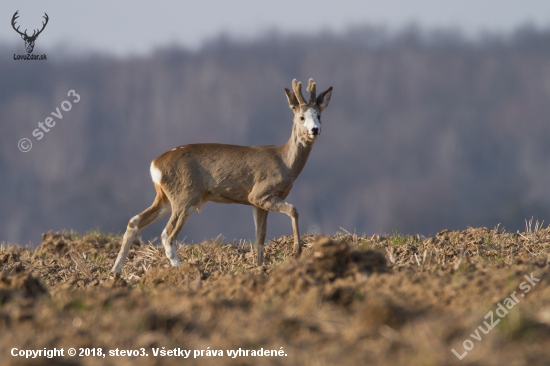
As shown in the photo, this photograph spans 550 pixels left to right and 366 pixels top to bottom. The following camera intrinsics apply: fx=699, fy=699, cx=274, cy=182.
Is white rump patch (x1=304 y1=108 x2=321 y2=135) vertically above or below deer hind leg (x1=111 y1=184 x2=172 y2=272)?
above

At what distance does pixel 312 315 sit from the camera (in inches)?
157

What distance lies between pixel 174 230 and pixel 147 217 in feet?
2.33

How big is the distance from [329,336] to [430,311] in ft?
2.55

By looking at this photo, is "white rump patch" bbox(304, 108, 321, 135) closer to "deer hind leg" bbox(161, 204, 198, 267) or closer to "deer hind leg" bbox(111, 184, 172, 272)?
"deer hind leg" bbox(161, 204, 198, 267)

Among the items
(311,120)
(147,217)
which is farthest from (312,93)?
(147,217)

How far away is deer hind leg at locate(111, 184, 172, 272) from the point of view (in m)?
10.1

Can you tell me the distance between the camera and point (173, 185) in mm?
10039

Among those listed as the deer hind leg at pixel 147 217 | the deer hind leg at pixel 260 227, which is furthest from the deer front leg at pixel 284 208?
the deer hind leg at pixel 147 217

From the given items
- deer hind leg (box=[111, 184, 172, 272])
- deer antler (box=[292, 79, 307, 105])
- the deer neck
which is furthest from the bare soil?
deer antler (box=[292, 79, 307, 105])

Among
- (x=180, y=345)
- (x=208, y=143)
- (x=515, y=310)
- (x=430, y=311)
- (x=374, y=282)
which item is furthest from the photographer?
(x=208, y=143)

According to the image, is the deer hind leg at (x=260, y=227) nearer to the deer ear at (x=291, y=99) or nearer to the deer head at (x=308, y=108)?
the deer head at (x=308, y=108)

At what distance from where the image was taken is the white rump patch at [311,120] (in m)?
10.1

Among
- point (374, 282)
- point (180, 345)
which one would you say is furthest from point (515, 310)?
point (180, 345)

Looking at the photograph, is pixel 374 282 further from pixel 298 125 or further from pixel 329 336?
pixel 298 125
